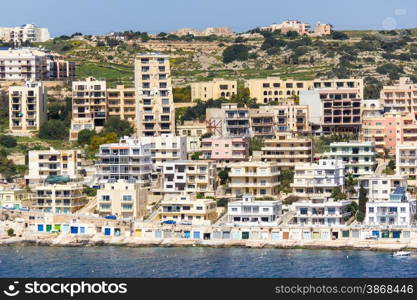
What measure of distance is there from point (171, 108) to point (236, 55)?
24.5m

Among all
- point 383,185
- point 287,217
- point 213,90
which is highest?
point 213,90

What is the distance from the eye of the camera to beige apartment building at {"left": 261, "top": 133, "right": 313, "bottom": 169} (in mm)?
65312

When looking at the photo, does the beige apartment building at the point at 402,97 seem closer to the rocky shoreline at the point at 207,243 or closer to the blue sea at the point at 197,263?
the rocky shoreline at the point at 207,243

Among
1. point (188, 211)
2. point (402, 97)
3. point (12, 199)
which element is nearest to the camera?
point (188, 211)

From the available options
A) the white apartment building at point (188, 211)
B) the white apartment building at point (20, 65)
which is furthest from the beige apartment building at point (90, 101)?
the white apartment building at point (188, 211)

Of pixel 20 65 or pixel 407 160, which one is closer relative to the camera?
pixel 407 160

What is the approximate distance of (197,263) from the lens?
53031mm

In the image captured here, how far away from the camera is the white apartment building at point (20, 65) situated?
81625 millimetres

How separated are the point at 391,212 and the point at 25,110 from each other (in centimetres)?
2262

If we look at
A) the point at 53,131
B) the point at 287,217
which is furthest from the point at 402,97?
the point at 53,131

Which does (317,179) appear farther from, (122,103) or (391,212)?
(122,103)

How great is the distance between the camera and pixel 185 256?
54938 millimetres

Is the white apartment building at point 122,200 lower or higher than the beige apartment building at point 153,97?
lower

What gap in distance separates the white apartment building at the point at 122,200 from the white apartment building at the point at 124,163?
2.70 m
